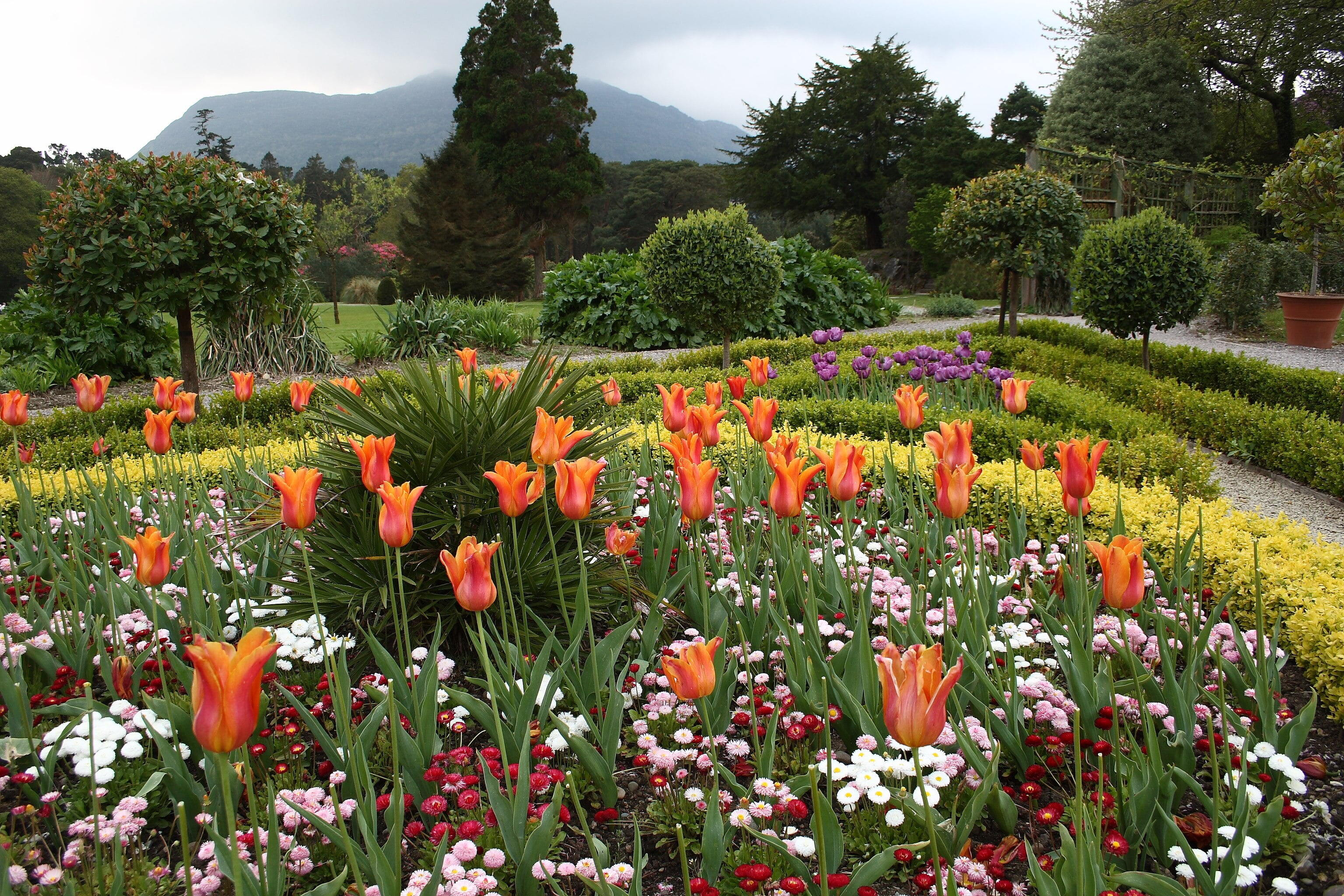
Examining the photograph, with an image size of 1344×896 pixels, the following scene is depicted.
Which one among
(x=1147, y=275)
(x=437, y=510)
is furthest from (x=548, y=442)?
(x=1147, y=275)

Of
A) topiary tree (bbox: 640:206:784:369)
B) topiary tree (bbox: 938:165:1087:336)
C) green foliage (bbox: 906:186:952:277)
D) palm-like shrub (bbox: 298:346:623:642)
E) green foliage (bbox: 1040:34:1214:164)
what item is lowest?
palm-like shrub (bbox: 298:346:623:642)

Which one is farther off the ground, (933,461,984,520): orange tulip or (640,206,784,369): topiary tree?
(640,206,784,369): topiary tree

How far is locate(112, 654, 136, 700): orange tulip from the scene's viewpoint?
7.16 feet

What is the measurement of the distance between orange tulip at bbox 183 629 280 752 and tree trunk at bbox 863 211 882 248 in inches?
1400

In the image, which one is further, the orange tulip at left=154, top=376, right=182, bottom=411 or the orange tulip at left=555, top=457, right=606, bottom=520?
the orange tulip at left=154, top=376, right=182, bottom=411

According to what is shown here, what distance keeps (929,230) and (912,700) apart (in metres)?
26.8

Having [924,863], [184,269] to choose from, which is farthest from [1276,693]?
[184,269]

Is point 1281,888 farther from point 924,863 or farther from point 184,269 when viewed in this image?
point 184,269

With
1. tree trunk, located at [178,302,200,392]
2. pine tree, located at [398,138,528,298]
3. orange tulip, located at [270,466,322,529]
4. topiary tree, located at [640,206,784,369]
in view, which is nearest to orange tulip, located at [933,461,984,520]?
orange tulip, located at [270,466,322,529]

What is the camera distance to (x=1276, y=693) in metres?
2.28

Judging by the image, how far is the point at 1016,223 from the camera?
11977 millimetres

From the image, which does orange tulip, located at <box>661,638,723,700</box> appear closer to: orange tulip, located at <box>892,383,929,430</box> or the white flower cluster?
the white flower cluster

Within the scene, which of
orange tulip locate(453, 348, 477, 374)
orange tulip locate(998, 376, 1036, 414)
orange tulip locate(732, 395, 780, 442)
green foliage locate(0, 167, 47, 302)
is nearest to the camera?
orange tulip locate(732, 395, 780, 442)

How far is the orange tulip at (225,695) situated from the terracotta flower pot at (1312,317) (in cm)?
1492
